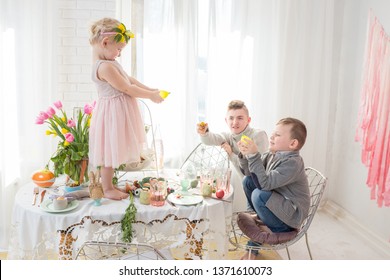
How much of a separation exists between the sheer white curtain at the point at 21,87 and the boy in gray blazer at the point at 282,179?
1661mm

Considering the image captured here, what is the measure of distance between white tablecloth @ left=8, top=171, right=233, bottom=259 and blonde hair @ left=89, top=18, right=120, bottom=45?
0.87m

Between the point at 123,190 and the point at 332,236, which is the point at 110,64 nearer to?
the point at 123,190

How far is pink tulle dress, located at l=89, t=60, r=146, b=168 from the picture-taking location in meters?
2.12

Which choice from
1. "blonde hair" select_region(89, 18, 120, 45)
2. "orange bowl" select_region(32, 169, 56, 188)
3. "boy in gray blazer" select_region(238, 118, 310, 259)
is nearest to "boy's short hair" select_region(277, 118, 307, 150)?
"boy in gray blazer" select_region(238, 118, 310, 259)

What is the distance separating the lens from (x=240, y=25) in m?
3.24

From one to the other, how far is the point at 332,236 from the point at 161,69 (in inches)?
76.4

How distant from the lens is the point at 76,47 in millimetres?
3135

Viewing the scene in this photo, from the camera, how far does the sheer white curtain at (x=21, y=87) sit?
9.46 ft

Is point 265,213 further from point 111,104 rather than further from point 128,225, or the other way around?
point 111,104

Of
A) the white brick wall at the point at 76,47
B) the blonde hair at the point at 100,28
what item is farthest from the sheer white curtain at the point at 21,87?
the blonde hair at the point at 100,28

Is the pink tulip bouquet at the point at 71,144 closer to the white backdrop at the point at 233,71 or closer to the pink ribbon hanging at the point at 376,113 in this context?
the white backdrop at the point at 233,71

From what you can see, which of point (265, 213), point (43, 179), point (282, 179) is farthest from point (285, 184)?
point (43, 179)

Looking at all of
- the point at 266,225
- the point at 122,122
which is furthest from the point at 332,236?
the point at 122,122

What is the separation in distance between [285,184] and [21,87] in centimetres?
202
